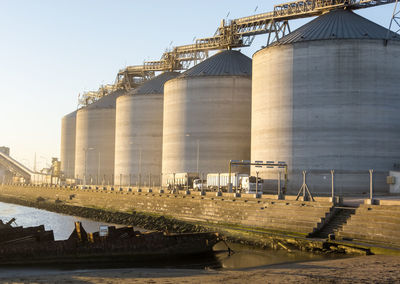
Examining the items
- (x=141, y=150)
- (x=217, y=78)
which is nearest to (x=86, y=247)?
(x=217, y=78)

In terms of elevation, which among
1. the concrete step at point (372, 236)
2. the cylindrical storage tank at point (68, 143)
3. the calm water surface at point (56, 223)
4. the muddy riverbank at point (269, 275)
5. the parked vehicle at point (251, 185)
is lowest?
the calm water surface at point (56, 223)

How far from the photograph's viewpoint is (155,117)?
4031 inches

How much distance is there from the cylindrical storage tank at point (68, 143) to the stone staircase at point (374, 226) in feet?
362

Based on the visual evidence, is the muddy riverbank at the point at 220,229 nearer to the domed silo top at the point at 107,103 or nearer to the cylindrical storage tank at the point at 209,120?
the cylindrical storage tank at the point at 209,120

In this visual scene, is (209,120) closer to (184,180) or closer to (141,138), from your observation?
(184,180)

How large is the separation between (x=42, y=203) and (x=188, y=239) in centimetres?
6871

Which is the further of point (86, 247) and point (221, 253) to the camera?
point (221, 253)

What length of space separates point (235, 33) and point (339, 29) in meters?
30.1

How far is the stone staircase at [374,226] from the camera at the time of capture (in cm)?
3388

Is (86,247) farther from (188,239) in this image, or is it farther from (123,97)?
(123,97)

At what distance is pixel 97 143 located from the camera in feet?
403

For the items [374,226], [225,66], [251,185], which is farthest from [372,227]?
[225,66]

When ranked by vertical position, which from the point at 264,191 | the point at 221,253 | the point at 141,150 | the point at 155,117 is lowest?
the point at 221,253

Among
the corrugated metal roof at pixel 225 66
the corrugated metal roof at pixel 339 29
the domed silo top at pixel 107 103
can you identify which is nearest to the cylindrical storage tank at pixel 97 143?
the domed silo top at pixel 107 103
